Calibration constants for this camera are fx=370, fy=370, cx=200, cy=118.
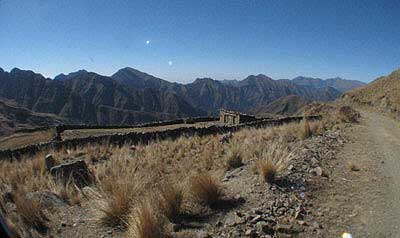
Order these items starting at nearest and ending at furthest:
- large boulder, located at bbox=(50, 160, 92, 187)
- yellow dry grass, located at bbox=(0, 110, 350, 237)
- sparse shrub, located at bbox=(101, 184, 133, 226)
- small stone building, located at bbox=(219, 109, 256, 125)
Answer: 1. yellow dry grass, located at bbox=(0, 110, 350, 237)
2. sparse shrub, located at bbox=(101, 184, 133, 226)
3. large boulder, located at bbox=(50, 160, 92, 187)
4. small stone building, located at bbox=(219, 109, 256, 125)

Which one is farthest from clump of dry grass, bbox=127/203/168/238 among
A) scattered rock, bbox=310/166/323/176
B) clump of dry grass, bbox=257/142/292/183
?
scattered rock, bbox=310/166/323/176

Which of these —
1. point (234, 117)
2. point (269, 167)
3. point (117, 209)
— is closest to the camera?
point (117, 209)

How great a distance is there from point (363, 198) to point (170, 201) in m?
3.54

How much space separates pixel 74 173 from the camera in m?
7.86

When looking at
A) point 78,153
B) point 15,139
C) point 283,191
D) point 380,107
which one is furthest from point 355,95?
point 283,191

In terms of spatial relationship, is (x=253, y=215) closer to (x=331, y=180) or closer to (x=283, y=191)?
(x=283, y=191)

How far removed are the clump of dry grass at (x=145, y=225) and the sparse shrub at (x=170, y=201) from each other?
54 centimetres

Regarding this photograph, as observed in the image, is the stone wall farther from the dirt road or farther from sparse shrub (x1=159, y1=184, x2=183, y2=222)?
sparse shrub (x1=159, y1=184, x2=183, y2=222)

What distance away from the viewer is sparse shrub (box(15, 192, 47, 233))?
506 cm

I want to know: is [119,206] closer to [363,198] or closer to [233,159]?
[233,159]

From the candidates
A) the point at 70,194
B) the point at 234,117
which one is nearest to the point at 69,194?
the point at 70,194

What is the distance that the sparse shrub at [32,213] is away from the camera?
5.06m

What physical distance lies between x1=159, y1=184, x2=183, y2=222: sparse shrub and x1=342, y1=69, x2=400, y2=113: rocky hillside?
33039mm

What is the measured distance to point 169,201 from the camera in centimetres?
550
